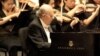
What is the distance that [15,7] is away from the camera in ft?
11.8

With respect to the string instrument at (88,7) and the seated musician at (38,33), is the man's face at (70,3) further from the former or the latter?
the seated musician at (38,33)

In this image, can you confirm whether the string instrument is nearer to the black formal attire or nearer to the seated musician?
the seated musician

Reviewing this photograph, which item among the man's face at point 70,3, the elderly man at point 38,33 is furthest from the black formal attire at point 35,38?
the man's face at point 70,3

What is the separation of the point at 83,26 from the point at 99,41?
55.7 inches

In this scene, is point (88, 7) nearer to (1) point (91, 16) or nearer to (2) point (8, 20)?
(1) point (91, 16)

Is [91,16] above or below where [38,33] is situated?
above

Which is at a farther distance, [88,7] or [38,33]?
[88,7]

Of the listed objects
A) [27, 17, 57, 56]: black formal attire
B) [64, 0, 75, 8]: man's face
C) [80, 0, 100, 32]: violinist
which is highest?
[64, 0, 75, 8]: man's face

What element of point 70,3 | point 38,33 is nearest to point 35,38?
point 38,33

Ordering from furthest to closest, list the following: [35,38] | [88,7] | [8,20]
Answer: [8,20] < [88,7] < [35,38]

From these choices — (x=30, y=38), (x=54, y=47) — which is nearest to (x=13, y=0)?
(x=30, y=38)

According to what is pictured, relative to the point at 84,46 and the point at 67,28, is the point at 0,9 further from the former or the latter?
the point at 84,46

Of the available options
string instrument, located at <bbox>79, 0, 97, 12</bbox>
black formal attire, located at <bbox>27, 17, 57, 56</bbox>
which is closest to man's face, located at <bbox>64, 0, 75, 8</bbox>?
string instrument, located at <bbox>79, 0, 97, 12</bbox>

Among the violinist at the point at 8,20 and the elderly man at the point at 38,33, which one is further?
the violinist at the point at 8,20
